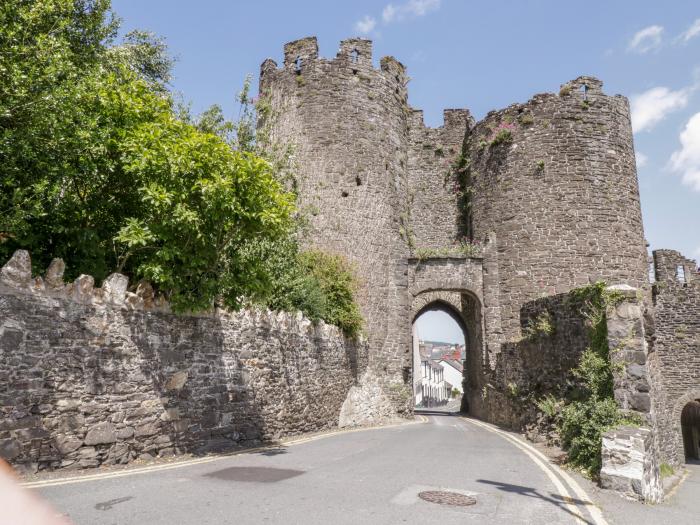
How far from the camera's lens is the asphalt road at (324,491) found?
564 cm

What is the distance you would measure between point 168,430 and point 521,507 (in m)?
6.17

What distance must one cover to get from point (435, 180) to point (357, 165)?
6.25 meters

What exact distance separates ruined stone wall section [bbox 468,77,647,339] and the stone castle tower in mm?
49

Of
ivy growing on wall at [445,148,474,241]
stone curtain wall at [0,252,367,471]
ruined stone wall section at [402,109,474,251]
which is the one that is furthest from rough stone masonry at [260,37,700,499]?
stone curtain wall at [0,252,367,471]

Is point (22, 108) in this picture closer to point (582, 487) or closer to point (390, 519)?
point (390, 519)

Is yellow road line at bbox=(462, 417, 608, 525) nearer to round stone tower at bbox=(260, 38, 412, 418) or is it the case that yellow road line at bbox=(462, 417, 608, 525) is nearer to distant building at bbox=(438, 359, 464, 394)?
round stone tower at bbox=(260, 38, 412, 418)

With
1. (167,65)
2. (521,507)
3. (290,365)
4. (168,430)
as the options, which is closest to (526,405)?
(290,365)

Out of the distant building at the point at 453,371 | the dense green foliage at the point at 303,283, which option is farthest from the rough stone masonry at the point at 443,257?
the distant building at the point at 453,371

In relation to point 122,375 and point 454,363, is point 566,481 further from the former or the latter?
point 454,363

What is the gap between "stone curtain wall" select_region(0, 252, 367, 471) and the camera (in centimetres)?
711

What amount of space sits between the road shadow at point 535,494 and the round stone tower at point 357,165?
1426cm

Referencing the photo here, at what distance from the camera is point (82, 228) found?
9.49 meters

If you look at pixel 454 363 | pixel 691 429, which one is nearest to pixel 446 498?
pixel 691 429

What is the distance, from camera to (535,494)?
720cm
